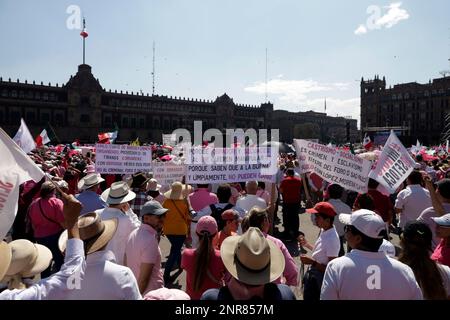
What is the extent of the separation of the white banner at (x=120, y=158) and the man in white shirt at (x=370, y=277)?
5.85 metres

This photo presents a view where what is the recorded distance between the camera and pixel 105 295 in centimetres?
242

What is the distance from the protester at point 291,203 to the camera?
859 cm

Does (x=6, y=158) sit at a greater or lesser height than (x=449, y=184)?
greater

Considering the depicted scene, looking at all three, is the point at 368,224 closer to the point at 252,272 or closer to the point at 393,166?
the point at 252,272

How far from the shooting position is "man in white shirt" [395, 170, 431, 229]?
5.83m

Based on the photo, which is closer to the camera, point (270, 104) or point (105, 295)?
point (105, 295)

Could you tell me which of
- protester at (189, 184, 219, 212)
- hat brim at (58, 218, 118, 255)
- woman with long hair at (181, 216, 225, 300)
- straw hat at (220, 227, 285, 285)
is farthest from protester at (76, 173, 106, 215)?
straw hat at (220, 227, 285, 285)

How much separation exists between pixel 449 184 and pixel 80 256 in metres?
4.49

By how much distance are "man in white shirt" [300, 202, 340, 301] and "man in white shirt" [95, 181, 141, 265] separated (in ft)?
6.43

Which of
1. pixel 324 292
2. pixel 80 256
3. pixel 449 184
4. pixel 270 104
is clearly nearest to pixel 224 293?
pixel 324 292

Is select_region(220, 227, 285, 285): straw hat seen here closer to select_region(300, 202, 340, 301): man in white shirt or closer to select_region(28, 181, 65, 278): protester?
select_region(300, 202, 340, 301): man in white shirt

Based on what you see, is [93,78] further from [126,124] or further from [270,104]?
[270,104]

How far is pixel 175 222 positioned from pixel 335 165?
2.72m
